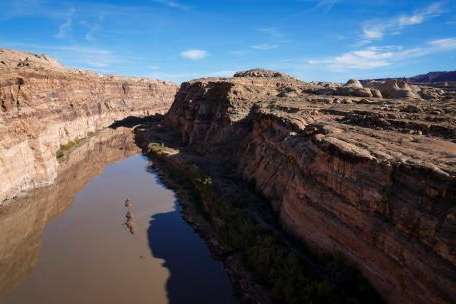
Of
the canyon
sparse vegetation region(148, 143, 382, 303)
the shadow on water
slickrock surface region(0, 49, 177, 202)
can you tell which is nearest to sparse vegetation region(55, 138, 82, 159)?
the canyon

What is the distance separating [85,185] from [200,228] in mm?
14197

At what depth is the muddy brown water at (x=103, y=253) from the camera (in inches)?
608

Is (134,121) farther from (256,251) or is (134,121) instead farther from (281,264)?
(281,264)

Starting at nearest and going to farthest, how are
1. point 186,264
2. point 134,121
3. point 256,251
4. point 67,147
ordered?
point 256,251, point 186,264, point 67,147, point 134,121

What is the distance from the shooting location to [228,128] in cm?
3534

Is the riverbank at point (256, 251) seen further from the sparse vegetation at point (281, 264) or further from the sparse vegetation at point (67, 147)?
the sparse vegetation at point (67, 147)

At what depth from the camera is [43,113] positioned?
1415 inches

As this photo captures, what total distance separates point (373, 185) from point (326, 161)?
3.11m

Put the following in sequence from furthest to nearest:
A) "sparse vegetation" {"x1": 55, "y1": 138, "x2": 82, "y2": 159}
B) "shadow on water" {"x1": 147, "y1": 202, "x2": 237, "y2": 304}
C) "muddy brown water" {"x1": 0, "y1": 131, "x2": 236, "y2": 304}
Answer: "sparse vegetation" {"x1": 55, "y1": 138, "x2": 82, "y2": 159} → "muddy brown water" {"x1": 0, "y1": 131, "x2": 236, "y2": 304} → "shadow on water" {"x1": 147, "y1": 202, "x2": 237, "y2": 304}

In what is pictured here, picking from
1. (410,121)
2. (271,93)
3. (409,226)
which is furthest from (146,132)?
(409,226)

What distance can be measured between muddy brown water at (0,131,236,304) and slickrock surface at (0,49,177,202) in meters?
2.09

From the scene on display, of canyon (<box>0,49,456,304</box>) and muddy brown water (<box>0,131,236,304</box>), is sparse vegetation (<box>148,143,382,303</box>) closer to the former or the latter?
canyon (<box>0,49,456,304</box>)

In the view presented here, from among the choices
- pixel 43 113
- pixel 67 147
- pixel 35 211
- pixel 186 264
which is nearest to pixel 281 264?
pixel 186 264

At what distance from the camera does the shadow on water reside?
50.1ft
